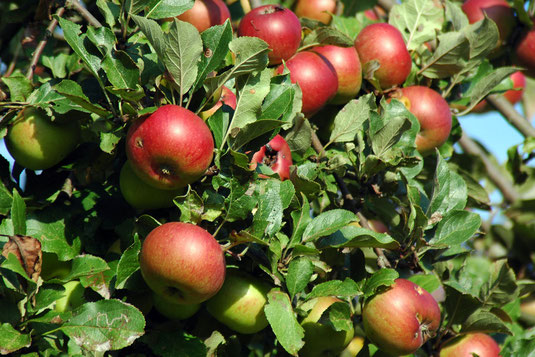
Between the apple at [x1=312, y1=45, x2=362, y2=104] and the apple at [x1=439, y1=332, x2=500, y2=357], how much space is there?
2.90 ft

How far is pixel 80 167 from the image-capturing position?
5.75 feet

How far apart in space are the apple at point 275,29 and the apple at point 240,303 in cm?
70

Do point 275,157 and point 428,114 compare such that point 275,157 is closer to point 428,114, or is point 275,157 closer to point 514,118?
point 428,114

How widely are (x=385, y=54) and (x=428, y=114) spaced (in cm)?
25

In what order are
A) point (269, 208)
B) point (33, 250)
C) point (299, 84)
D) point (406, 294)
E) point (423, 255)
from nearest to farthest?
point (33, 250)
point (269, 208)
point (406, 294)
point (299, 84)
point (423, 255)

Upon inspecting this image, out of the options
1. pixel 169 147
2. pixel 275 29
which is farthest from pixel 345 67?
pixel 169 147

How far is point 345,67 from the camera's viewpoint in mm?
1990

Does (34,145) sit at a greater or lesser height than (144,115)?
lesser

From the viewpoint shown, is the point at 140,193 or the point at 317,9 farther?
the point at 317,9

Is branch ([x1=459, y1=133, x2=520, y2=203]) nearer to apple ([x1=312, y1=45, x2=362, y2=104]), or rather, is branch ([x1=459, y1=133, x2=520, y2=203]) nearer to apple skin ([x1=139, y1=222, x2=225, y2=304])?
apple ([x1=312, y1=45, x2=362, y2=104])

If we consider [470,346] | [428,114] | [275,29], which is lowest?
[470,346]

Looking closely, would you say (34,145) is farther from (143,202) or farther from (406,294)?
(406,294)

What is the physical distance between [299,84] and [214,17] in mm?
439

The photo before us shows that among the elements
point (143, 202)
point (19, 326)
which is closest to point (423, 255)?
point (143, 202)
